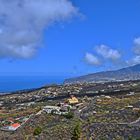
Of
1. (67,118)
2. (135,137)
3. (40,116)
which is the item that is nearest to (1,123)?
(40,116)

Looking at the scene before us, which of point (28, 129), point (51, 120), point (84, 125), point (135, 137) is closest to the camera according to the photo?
point (135, 137)

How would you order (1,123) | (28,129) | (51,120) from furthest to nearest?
(1,123) → (51,120) → (28,129)

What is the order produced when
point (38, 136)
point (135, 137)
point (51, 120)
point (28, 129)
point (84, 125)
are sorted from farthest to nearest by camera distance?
point (51, 120)
point (28, 129)
point (84, 125)
point (38, 136)
point (135, 137)

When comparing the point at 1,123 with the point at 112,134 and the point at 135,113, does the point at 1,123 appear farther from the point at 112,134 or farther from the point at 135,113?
the point at 112,134

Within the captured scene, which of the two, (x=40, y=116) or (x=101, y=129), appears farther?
(x=40, y=116)

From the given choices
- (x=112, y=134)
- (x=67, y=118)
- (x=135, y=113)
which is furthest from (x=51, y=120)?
(x=112, y=134)

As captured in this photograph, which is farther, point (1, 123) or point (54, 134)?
point (1, 123)

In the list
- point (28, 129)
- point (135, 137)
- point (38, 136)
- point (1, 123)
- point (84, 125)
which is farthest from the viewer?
point (1, 123)

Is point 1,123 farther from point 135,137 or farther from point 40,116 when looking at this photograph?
point 135,137
